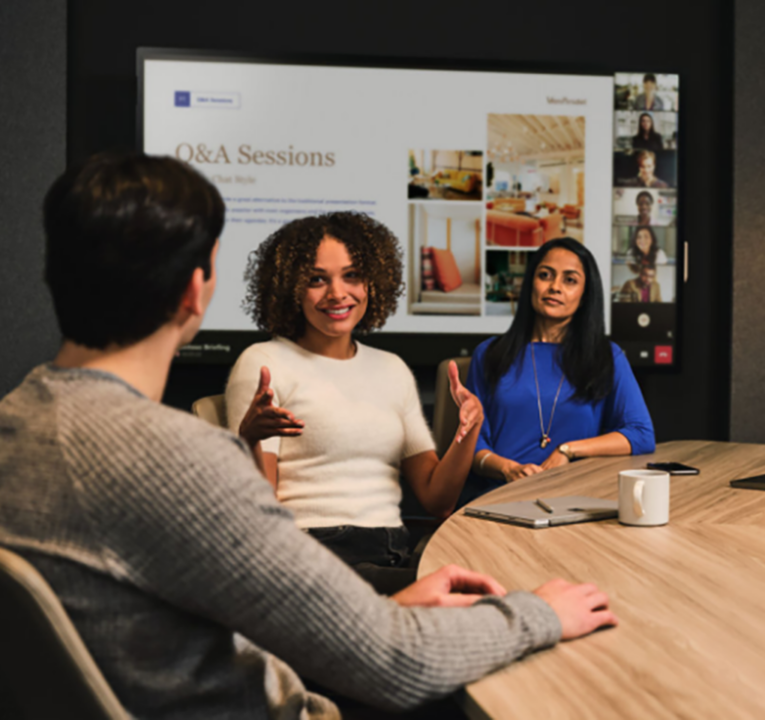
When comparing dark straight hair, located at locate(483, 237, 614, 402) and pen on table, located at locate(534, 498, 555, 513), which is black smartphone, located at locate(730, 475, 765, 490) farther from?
dark straight hair, located at locate(483, 237, 614, 402)

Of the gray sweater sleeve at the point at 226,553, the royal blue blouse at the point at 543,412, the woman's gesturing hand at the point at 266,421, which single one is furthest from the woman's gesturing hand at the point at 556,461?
the gray sweater sleeve at the point at 226,553

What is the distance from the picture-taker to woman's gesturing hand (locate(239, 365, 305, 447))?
1572 millimetres

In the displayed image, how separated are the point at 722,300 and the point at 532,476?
7.34ft

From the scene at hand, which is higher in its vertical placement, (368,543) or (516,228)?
(516,228)

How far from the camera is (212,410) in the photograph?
7.20 ft

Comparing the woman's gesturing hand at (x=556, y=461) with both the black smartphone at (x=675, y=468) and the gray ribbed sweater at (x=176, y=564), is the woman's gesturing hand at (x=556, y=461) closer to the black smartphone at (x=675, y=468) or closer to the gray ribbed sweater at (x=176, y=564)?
the black smartphone at (x=675, y=468)

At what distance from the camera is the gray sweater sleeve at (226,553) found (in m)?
0.76

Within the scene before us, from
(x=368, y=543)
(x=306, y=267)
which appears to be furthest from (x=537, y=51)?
(x=368, y=543)

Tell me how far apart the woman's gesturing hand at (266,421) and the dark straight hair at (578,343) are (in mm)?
1207

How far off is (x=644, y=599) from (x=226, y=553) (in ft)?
2.01

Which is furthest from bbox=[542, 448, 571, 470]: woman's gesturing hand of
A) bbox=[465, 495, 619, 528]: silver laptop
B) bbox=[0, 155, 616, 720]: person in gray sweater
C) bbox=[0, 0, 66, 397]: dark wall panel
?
bbox=[0, 0, 66, 397]: dark wall panel

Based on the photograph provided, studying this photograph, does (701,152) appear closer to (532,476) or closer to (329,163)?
(329,163)

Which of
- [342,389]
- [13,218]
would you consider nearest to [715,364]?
[342,389]

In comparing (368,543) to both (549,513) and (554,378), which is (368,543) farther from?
(554,378)
